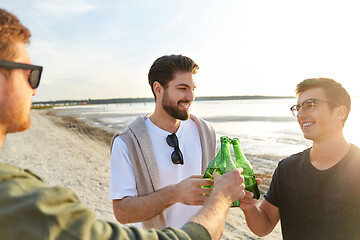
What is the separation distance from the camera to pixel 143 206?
244 centimetres

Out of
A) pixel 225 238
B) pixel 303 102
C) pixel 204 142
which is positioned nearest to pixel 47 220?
pixel 204 142

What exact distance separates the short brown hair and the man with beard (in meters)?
1.35

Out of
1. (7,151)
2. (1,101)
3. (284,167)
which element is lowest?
(7,151)

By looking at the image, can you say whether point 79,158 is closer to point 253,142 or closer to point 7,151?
point 7,151

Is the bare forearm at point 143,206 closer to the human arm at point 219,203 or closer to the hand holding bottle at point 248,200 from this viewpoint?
the hand holding bottle at point 248,200

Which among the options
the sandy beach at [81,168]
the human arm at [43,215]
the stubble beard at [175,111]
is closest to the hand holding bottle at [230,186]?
the human arm at [43,215]

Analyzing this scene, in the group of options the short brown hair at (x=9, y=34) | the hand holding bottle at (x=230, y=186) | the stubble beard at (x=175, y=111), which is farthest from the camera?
the stubble beard at (x=175, y=111)

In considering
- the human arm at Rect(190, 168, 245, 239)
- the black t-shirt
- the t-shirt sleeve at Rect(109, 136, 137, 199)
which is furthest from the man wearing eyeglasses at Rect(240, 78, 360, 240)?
the t-shirt sleeve at Rect(109, 136, 137, 199)

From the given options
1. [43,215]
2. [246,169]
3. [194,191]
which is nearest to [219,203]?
[194,191]

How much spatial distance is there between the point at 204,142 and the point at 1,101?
199 cm

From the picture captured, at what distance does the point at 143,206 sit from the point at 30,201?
1.47 meters

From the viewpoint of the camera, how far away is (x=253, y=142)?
61.9 ft

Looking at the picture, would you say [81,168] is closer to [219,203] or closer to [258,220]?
[258,220]

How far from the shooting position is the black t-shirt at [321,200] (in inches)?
88.7
